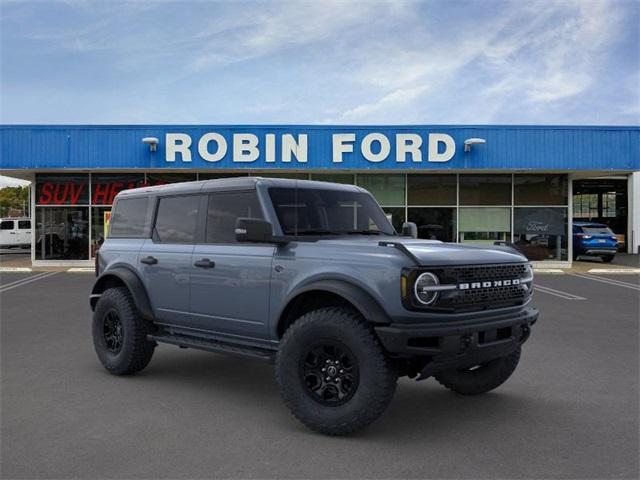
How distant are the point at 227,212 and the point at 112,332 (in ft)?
6.80

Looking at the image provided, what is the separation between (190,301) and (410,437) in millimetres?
2432

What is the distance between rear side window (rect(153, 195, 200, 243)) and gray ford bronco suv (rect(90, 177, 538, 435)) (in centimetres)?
2

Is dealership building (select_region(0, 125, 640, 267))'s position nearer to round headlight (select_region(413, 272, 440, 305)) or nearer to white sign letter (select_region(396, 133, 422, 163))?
white sign letter (select_region(396, 133, 422, 163))

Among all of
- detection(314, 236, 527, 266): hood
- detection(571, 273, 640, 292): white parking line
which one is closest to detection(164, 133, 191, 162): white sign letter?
detection(571, 273, 640, 292): white parking line

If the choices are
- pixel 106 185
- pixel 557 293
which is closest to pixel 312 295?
pixel 557 293

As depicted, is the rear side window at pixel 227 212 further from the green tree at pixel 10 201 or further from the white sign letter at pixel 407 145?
the green tree at pixel 10 201

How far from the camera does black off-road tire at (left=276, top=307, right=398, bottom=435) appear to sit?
14.3 ft

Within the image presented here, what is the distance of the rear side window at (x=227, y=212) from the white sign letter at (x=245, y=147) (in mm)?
15791

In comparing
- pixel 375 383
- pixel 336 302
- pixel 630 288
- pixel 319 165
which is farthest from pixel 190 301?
pixel 319 165

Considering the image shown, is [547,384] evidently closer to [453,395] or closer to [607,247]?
[453,395]

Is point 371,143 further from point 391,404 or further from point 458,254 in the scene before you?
point 458,254

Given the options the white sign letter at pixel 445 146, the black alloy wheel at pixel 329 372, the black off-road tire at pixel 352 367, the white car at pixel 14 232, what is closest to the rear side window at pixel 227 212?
the black off-road tire at pixel 352 367

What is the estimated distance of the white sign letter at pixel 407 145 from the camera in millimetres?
21547

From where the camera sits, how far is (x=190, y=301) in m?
5.82
